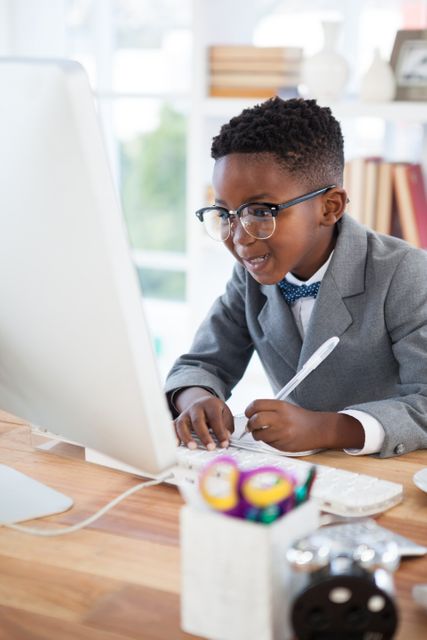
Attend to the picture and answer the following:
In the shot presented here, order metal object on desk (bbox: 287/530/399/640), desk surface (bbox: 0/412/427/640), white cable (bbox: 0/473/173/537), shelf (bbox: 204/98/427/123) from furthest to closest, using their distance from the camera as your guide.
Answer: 1. shelf (bbox: 204/98/427/123)
2. white cable (bbox: 0/473/173/537)
3. desk surface (bbox: 0/412/427/640)
4. metal object on desk (bbox: 287/530/399/640)

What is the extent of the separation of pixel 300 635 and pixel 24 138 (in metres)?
0.45

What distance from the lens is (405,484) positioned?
3.51ft

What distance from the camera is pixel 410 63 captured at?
2621 millimetres

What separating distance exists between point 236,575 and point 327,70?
2.24 metres

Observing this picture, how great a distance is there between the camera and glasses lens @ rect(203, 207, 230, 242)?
56.0 inches

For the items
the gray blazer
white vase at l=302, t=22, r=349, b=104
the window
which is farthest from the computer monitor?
the window

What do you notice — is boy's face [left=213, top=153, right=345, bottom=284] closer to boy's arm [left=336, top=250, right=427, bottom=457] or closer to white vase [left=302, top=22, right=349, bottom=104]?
boy's arm [left=336, top=250, right=427, bottom=457]

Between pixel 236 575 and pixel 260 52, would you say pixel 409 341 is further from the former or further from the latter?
pixel 260 52

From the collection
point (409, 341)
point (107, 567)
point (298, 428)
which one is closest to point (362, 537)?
point (107, 567)

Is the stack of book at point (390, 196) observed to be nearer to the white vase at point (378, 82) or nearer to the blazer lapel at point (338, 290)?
the white vase at point (378, 82)

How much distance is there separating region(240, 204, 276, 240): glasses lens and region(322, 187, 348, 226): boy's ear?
0.12 m

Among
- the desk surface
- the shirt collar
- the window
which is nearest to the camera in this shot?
the desk surface

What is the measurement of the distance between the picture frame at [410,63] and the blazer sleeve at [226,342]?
1.29 meters

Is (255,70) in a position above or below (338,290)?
above
